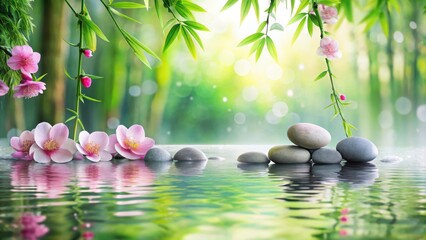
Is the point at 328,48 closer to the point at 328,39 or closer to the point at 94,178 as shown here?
the point at 328,39

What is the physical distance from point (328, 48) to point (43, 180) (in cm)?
100

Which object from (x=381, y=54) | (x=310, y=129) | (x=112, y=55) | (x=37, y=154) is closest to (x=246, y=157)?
(x=310, y=129)

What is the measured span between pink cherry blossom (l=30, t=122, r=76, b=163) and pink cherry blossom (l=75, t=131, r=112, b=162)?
2.5 inches

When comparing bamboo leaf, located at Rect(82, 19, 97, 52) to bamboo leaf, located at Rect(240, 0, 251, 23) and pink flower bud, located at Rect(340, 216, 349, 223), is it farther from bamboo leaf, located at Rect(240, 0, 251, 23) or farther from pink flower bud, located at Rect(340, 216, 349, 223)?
pink flower bud, located at Rect(340, 216, 349, 223)

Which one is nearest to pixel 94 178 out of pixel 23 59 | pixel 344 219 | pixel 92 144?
pixel 23 59

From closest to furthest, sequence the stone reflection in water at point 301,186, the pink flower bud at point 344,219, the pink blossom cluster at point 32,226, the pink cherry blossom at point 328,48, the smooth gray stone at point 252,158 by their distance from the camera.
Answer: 1. the pink blossom cluster at point 32,226
2. the pink flower bud at point 344,219
3. the stone reflection in water at point 301,186
4. the pink cherry blossom at point 328,48
5. the smooth gray stone at point 252,158

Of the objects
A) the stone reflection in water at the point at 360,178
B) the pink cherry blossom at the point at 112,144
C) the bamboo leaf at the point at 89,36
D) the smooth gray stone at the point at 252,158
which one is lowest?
the stone reflection in water at the point at 360,178

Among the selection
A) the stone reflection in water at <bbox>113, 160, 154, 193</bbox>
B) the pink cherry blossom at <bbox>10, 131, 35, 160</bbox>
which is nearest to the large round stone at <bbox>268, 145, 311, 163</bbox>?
the stone reflection in water at <bbox>113, 160, 154, 193</bbox>

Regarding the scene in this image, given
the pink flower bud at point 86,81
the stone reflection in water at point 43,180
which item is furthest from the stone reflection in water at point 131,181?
the pink flower bud at point 86,81

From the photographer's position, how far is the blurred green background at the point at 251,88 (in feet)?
15.6

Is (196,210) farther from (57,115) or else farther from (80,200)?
(57,115)

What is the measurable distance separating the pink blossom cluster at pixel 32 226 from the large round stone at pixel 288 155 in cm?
207

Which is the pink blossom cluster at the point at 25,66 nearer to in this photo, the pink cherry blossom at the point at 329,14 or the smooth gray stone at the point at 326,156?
the pink cherry blossom at the point at 329,14

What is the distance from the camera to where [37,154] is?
108 inches
